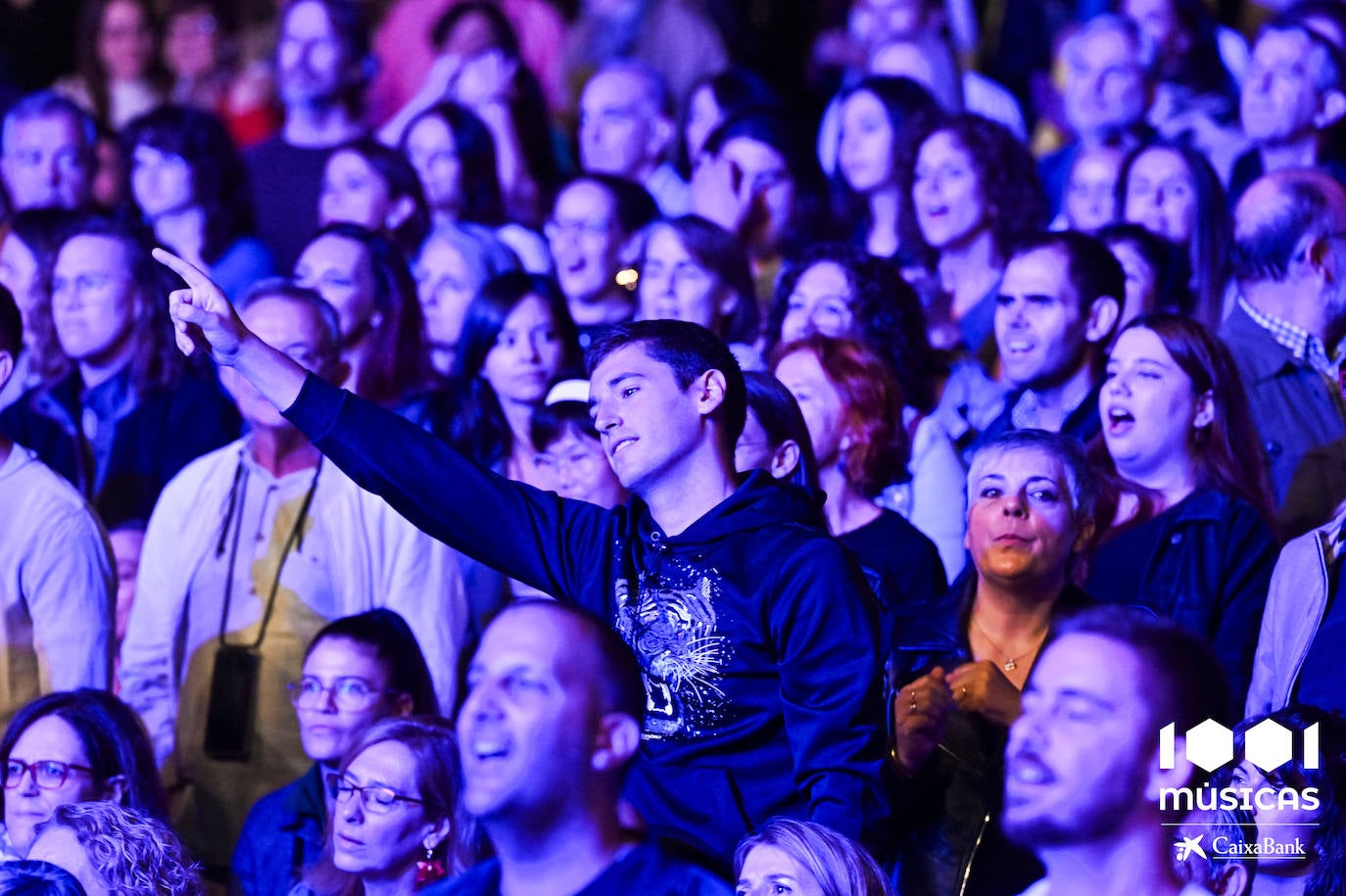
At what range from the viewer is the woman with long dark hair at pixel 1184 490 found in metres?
4.49

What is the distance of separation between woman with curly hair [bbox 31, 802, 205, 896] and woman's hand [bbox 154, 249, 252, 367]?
2.87 feet

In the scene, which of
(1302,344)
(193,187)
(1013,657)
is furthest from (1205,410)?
(193,187)

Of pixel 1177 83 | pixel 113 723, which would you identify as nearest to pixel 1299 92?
pixel 1177 83

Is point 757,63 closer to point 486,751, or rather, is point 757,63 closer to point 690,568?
point 690,568

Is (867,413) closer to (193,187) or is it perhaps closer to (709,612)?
(709,612)

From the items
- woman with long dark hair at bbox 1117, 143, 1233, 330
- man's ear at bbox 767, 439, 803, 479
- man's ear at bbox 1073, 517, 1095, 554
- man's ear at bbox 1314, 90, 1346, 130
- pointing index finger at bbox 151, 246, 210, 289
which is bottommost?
man's ear at bbox 1073, 517, 1095, 554

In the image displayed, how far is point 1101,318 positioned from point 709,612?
214 cm

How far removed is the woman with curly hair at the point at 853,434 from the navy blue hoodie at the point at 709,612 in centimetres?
108

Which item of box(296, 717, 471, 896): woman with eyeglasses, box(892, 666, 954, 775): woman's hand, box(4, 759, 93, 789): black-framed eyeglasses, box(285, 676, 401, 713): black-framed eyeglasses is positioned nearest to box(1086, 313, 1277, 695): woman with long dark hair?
box(892, 666, 954, 775): woman's hand

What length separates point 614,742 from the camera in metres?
2.68

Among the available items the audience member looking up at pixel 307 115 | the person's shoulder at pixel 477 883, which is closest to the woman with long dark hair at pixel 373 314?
the audience member looking up at pixel 307 115

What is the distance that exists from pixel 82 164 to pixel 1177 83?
4.03m

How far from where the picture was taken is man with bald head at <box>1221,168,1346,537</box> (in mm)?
5141

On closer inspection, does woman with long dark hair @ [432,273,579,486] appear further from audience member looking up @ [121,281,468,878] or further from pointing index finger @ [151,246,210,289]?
pointing index finger @ [151,246,210,289]
